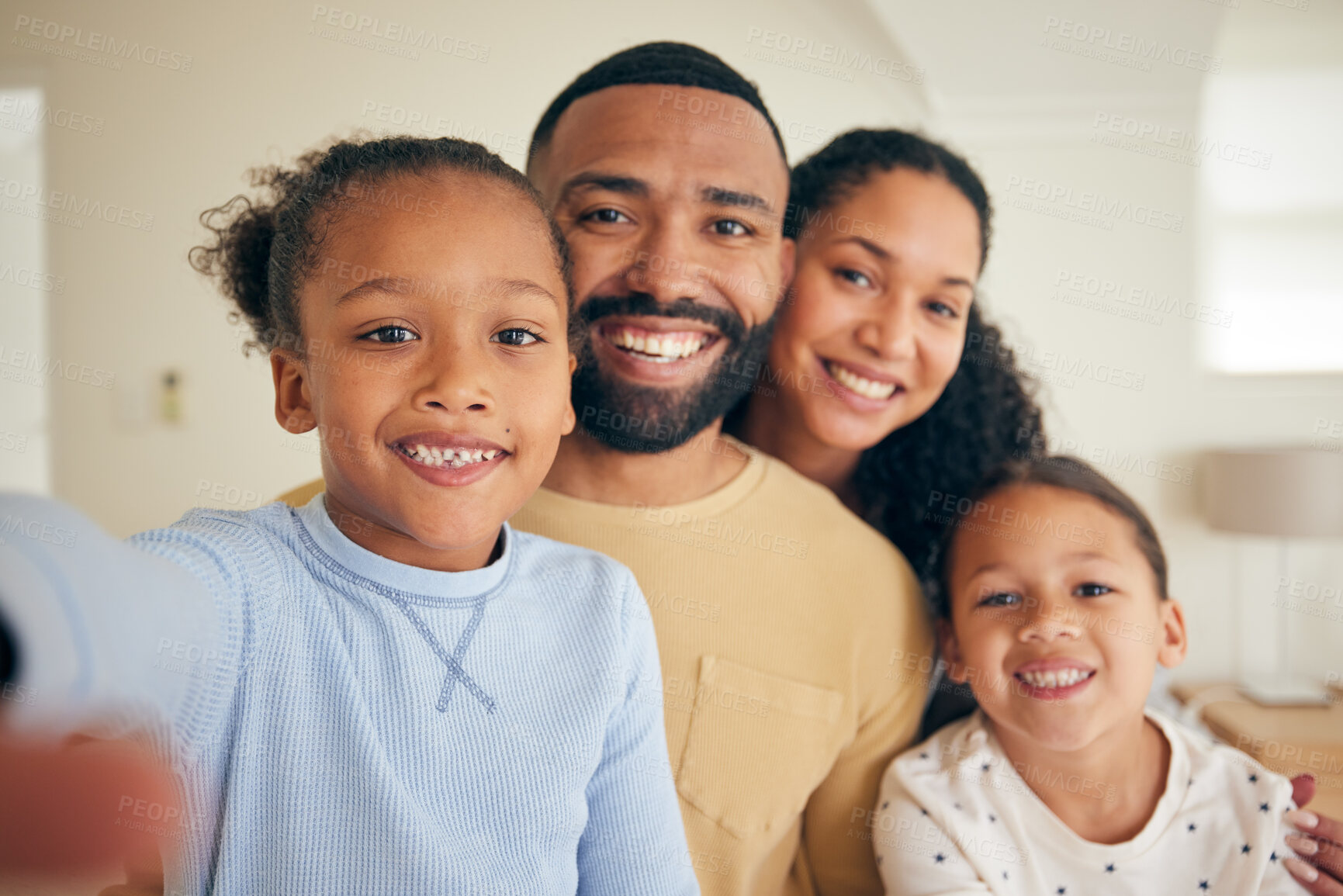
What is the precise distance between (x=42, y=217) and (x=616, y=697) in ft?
12.6

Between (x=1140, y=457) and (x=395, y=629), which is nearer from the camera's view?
(x=395, y=629)

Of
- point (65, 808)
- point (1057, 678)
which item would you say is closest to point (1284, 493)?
point (1057, 678)

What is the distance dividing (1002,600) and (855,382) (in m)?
0.46

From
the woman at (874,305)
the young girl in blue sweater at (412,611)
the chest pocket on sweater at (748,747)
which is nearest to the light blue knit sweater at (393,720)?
the young girl in blue sweater at (412,611)

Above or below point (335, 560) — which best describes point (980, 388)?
above

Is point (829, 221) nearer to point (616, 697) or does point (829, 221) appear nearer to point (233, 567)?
point (616, 697)

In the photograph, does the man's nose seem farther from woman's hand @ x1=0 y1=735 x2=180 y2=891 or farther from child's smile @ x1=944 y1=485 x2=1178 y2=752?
woman's hand @ x1=0 y1=735 x2=180 y2=891

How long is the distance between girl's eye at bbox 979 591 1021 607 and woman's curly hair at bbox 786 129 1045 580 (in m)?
0.35

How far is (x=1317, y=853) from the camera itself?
122cm

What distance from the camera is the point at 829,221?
1591 millimetres

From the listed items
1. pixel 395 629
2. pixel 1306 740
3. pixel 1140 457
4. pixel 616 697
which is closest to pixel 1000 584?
pixel 616 697

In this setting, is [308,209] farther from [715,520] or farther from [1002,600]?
[1002,600]

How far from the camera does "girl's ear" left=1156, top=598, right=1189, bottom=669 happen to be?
52.0 inches

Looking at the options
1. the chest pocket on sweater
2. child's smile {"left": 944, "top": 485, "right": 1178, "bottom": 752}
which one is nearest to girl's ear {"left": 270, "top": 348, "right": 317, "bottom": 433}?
the chest pocket on sweater
